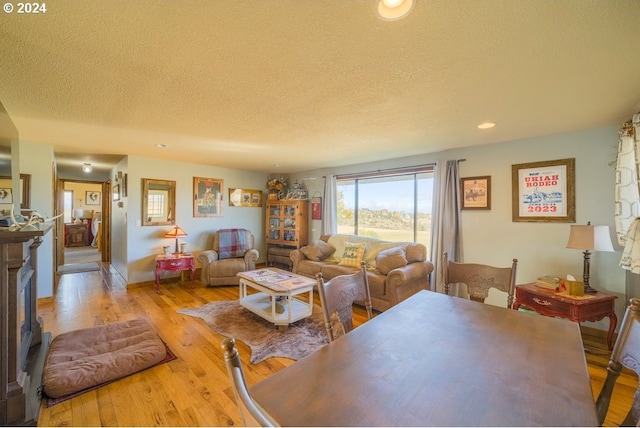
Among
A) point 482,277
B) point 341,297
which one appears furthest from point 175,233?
point 482,277

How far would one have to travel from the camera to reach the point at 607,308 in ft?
7.95

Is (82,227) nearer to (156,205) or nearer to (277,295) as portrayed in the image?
Answer: (156,205)

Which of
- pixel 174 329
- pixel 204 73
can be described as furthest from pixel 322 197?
pixel 204 73

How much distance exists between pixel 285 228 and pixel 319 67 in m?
4.36

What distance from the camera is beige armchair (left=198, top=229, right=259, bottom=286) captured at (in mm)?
4496

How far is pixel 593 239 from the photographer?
2.42m

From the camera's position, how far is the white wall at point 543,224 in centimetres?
270

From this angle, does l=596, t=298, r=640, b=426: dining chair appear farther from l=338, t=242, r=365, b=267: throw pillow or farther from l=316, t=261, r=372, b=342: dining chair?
l=338, t=242, r=365, b=267: throw pillow

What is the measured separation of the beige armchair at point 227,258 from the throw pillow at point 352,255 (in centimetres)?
170

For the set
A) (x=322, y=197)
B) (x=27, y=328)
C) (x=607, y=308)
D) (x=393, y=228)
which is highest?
(x=322, y=197)

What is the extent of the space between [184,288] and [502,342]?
14.9 feet

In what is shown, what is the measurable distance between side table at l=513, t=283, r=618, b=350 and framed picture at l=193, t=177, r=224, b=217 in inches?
198

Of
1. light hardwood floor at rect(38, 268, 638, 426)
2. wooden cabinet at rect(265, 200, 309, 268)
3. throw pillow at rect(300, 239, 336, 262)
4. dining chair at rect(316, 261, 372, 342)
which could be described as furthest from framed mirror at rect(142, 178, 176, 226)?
dining chair at rect(316, 261, 372, 342)

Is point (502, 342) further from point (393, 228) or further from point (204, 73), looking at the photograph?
point (393, 228)
